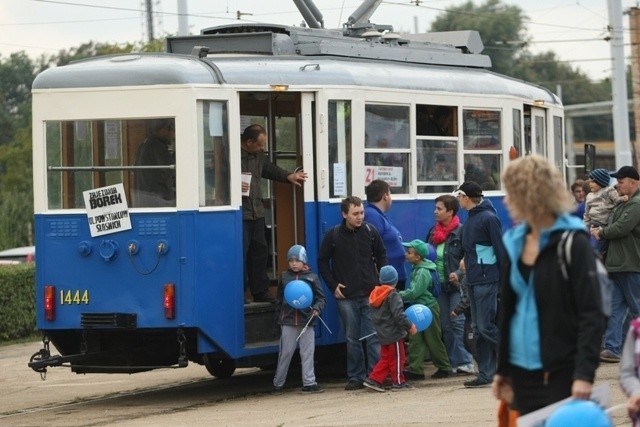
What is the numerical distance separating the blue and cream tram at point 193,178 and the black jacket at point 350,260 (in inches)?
11.4

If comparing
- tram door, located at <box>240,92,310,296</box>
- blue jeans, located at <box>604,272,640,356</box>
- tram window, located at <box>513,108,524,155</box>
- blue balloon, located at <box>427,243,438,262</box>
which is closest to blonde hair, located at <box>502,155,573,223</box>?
blue balloon, located at <box>427,243,438,262</box>

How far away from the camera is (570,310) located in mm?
6719

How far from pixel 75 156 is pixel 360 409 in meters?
3.44

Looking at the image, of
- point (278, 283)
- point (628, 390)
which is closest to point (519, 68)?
point (278, 283)

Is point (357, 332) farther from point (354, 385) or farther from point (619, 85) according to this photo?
point (619, 85)

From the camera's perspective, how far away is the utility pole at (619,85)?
Result: 30328 millimetres

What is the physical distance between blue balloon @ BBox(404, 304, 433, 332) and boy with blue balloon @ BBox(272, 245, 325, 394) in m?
0.79

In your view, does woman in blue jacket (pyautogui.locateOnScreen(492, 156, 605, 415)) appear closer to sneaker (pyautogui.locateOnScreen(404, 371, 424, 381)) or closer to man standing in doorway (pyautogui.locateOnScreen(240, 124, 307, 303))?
man standing in doorway (pyautogui.locateOnScreen(240, 124, 307, 303))

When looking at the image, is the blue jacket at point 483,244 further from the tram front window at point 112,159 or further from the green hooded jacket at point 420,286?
the tram front window at point 112,159

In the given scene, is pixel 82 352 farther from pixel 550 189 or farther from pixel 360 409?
pixel 550 189

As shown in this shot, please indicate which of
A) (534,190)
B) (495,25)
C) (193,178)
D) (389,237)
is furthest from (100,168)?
(495,25)

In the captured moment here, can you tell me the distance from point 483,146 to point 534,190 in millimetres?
9752

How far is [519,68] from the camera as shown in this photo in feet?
314

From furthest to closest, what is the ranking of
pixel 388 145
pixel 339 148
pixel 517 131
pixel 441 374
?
pixel 517 131 < pixel 388 145 < pixel 441 374 < pixel 339 148
